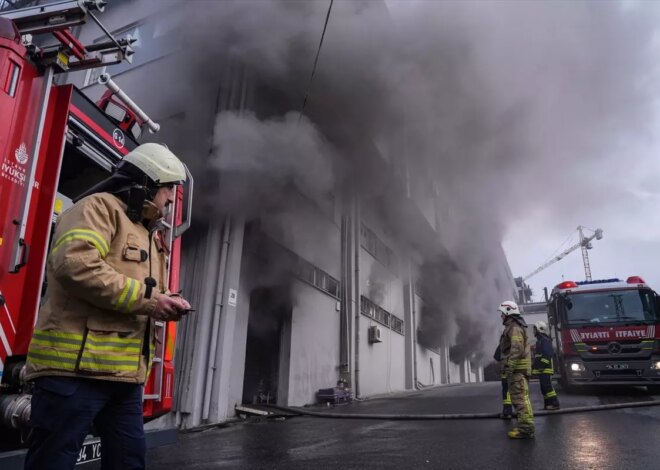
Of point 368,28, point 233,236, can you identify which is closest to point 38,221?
point 233,236

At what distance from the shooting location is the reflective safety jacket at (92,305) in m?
1.19

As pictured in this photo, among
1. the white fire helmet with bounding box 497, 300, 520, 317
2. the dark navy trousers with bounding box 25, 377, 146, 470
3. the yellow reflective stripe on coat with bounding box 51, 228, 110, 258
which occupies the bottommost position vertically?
the dark navy trousers with bounding box 25, 377, 146, 470

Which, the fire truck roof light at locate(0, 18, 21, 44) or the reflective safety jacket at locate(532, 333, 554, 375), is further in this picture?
the reflective safety jacket at locate(532, 333, 554, 375)

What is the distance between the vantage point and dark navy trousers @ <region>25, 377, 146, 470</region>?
114 centimetres

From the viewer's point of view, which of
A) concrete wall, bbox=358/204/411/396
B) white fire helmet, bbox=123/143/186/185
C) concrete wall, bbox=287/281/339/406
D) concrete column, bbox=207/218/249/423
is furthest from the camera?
concrete wall, bbox=358/204/411/396

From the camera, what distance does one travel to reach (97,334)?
124 cm

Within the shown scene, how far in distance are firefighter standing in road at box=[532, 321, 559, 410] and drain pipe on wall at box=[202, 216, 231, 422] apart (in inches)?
145

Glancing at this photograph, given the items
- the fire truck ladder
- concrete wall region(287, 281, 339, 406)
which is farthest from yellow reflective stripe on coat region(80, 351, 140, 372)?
concrete wall region(287, 281, 339, 406)

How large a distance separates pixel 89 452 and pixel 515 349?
3.51 m

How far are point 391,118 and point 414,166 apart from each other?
1.51 m

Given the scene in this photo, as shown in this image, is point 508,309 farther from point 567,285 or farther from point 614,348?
point 567,285

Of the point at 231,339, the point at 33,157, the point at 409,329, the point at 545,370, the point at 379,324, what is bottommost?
the point at 545,370

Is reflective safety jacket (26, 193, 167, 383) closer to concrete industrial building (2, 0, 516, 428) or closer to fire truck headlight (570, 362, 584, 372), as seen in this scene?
concrete industrial building (2, 0, 516, 428)

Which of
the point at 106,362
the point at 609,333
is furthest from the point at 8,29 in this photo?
the point at 609,333
